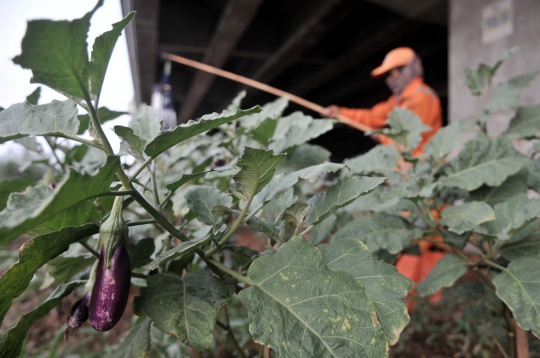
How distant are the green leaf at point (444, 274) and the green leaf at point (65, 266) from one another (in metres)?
0.68

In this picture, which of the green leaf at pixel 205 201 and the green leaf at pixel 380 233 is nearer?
the green leaf at pixel 205 201

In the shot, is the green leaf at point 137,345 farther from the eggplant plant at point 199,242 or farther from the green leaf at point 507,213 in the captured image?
the green leaf at point 507,213

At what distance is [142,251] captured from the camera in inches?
25.2

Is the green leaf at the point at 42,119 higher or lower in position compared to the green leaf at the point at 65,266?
higher

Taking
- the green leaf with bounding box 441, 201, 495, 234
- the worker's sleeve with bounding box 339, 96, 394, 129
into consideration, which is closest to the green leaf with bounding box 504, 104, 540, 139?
the green leaf with bounding box 441, 201, 495, 234

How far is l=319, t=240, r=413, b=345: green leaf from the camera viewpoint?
485 millimetres

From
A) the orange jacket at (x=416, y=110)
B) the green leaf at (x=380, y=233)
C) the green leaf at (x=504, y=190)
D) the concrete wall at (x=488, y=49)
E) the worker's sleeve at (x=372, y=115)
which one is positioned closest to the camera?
the green leaf at (x=380, y=233)

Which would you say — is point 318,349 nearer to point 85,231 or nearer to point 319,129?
point 85,231

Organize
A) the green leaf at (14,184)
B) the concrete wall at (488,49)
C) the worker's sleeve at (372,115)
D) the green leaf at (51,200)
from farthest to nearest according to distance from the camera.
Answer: the worker's sleeve at (372,115)
the concrete wall at (488,49)
the green leaf at (14,184)
the green leaf at (51,200)

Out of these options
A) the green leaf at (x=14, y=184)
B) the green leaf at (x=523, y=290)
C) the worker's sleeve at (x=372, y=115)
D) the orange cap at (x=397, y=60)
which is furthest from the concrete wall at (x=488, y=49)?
the green leaf at (x=14, y=184)

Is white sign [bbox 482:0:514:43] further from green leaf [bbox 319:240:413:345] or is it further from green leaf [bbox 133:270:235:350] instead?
green leaf [bbox 133:270:235:350]

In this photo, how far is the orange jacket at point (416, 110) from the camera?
8.83 ft

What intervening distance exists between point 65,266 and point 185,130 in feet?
1.56

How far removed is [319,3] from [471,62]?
1466mm
